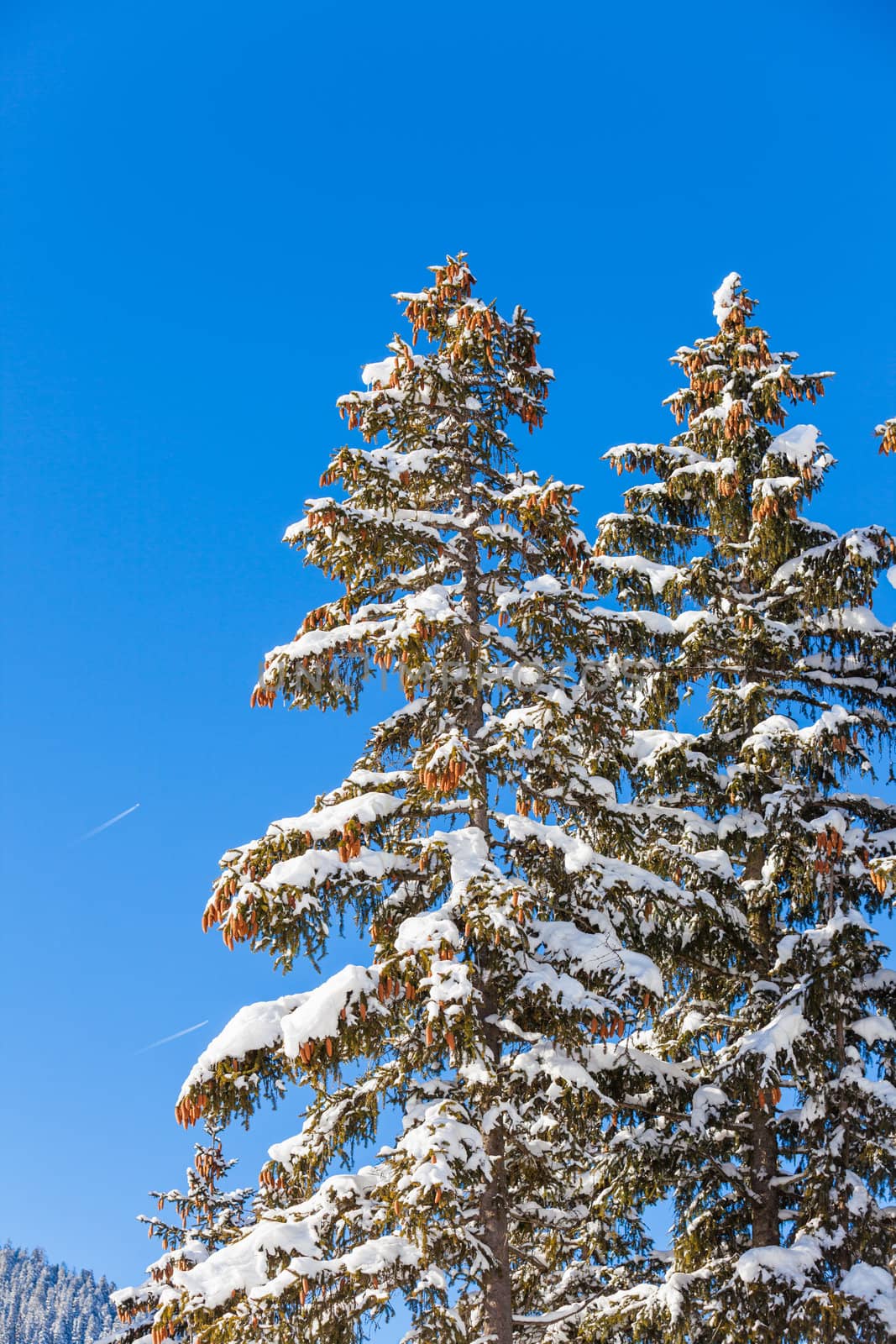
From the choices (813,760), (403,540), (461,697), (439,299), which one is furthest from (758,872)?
(439,299)

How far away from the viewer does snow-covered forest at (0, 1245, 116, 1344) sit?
159 metres

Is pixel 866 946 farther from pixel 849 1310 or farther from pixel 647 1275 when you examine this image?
pixel 647 1275

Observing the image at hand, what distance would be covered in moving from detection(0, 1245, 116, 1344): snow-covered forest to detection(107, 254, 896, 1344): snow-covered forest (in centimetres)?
16469

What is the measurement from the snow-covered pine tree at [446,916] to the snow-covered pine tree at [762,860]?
113 centimetres

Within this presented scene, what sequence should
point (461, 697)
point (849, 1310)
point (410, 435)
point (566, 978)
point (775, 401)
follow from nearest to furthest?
point (566, 978)
point (849, 1310)
point (461, 697)
point (410, 435)
point (775, 401)

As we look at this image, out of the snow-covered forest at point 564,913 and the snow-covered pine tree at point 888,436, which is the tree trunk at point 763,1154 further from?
the snow-covered pine tree at point 888,436

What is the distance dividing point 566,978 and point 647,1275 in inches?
208

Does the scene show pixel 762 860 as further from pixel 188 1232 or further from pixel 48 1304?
pixel 48 1304

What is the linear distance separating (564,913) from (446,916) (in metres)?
1.81

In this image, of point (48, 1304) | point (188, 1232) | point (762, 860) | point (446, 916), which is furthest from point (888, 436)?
point (48, 1304)

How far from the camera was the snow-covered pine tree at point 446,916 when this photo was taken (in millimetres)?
9008

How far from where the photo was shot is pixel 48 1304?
171000 millimetres

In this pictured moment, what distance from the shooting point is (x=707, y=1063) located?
12.7 meters

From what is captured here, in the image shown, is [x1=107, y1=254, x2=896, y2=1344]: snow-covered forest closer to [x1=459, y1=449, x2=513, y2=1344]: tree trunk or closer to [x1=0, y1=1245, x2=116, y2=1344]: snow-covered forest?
[x1=459, y1=449, x2=513, y2=1344]: tree trunk
